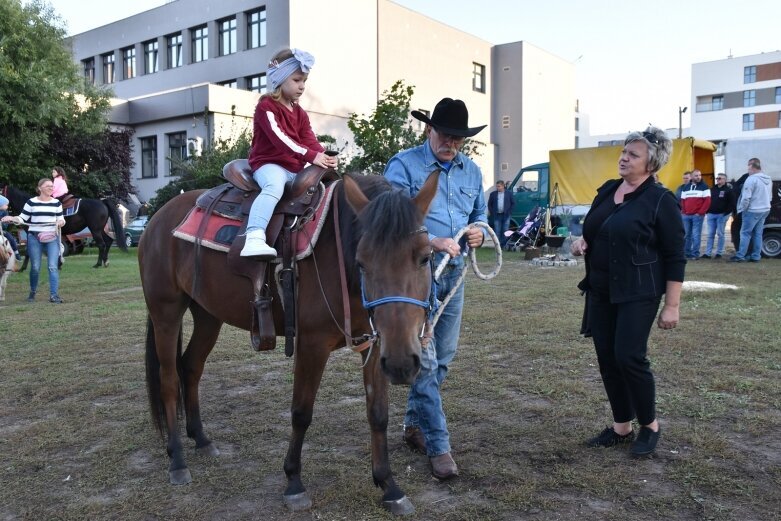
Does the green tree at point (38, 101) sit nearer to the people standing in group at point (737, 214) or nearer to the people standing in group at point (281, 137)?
the people standing in group at point (281, 137)

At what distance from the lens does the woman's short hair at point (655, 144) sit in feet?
11.5

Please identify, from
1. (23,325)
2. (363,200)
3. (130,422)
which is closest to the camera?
(363,200)

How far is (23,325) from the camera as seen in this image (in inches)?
306

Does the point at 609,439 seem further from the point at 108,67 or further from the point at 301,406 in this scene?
the point at 108,67

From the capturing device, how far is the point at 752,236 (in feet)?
45.1

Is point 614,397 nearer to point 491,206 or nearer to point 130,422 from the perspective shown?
point 130,422

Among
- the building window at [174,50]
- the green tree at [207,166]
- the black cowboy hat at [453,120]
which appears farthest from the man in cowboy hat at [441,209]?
the building window at [174,50]

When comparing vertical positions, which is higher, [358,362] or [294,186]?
[294,186]

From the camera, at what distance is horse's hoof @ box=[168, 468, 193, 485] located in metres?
3.38

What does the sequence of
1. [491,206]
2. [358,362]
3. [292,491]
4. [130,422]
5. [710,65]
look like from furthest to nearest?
1. [710,65]
2. [491,206]
3. [358,362]
4. [130,422]
5. [292,491]

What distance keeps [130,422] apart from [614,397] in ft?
11.0

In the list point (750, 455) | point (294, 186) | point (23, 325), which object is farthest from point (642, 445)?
point (23, 325)

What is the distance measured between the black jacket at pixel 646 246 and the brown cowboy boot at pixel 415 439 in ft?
4.67

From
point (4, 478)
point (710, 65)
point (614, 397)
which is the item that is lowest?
point (4, 478)
